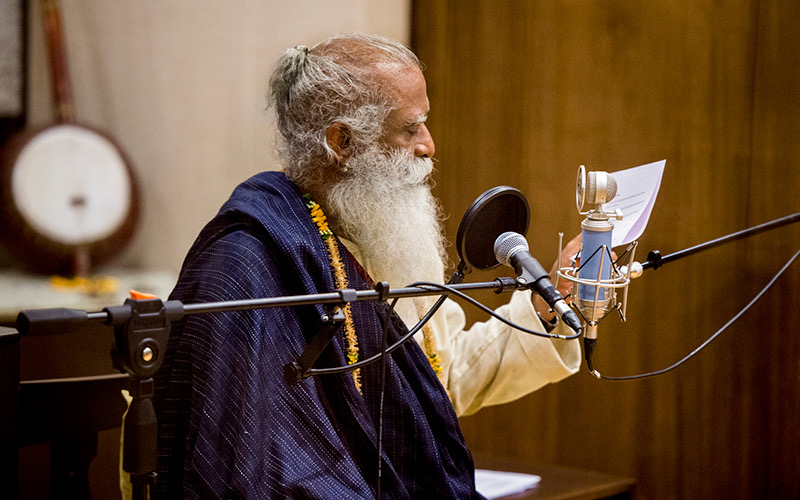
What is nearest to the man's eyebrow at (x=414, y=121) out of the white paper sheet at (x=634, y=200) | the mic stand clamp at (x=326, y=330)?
the white paper sheet at (x=634, y=200)

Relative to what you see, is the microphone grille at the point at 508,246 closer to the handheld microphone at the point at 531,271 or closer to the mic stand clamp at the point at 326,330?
the handheld microphone at the point at 531,271

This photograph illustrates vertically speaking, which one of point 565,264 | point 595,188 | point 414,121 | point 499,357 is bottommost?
point 499,357

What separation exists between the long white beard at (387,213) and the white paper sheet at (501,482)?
53cm

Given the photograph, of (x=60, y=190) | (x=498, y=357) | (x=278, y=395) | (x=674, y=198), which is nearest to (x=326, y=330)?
(x=278, y=395)

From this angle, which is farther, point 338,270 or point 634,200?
point 338,270

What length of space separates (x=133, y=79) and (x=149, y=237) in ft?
1.82

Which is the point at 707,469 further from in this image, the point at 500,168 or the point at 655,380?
the point at 500,168

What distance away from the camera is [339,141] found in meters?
1.88

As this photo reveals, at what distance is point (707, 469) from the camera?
245cm

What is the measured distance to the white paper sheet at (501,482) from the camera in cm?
206

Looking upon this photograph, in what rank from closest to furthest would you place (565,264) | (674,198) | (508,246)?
(508,246) → (565,264) → (674,198)

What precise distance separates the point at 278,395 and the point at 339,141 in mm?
664

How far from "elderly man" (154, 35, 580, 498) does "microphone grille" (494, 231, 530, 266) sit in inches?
8.1

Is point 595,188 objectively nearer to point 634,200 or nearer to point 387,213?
point 634,200
